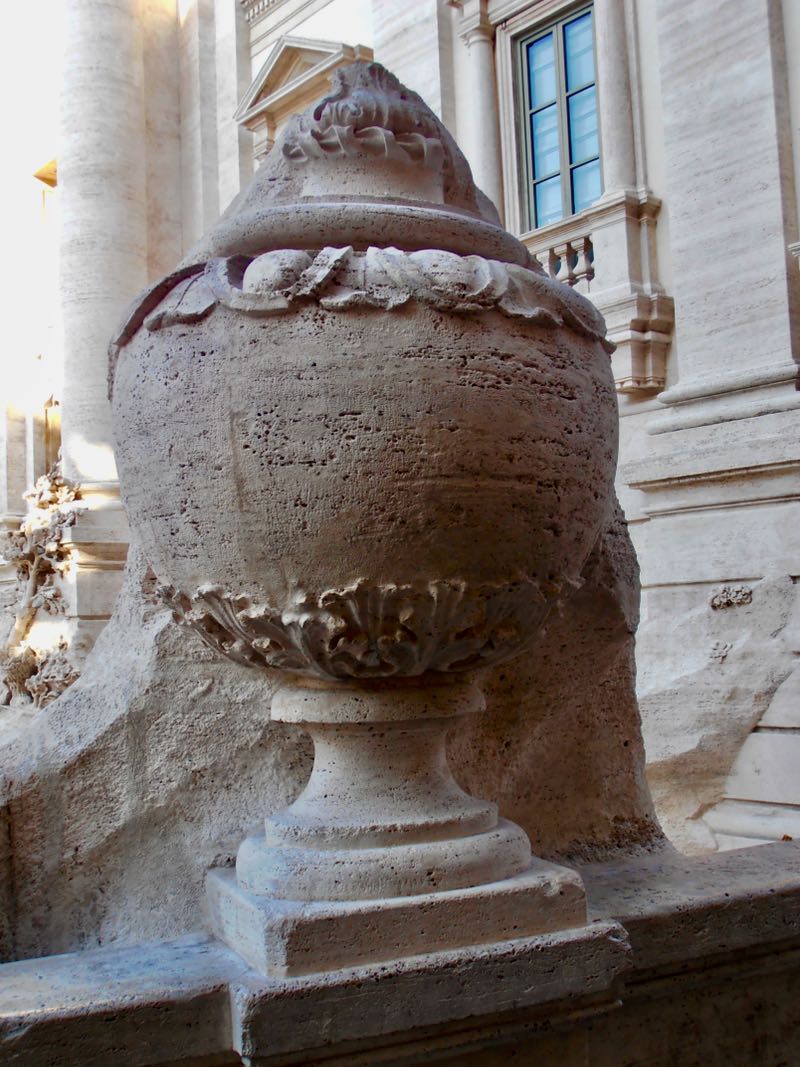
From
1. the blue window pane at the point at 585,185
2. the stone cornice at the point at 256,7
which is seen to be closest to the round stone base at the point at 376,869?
the blue window pane at the point at 585,185

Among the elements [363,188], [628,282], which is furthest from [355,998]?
[628,282]

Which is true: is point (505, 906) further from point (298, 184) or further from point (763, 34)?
point (763, 34)

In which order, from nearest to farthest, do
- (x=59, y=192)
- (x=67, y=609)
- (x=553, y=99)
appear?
(x=553, y=99) < (x=67, y=609) < (x=59, y=192)

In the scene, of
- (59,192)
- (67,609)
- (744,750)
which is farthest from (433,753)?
(59,192)

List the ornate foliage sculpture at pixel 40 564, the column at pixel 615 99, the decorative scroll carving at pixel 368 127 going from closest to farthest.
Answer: the decorative scroll carving at pixel 368 127
the column at pixel 615 99
the ornate foliage sculpture at pixel 40 564

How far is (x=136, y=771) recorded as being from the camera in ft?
6.98

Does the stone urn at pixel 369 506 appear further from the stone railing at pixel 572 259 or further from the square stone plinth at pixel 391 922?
the stone railing at pixel 572 259

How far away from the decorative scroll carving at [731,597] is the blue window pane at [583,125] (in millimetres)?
3664

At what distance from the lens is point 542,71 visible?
27.0 ft

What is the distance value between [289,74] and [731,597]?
7.98m

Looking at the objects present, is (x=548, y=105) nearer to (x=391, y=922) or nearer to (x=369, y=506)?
(x=369, y=506)

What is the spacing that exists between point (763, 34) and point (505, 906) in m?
5.75

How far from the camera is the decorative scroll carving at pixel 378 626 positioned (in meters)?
1.68

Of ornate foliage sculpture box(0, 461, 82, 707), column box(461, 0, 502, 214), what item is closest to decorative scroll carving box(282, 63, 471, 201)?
column box(461, 0, 502, 214)
